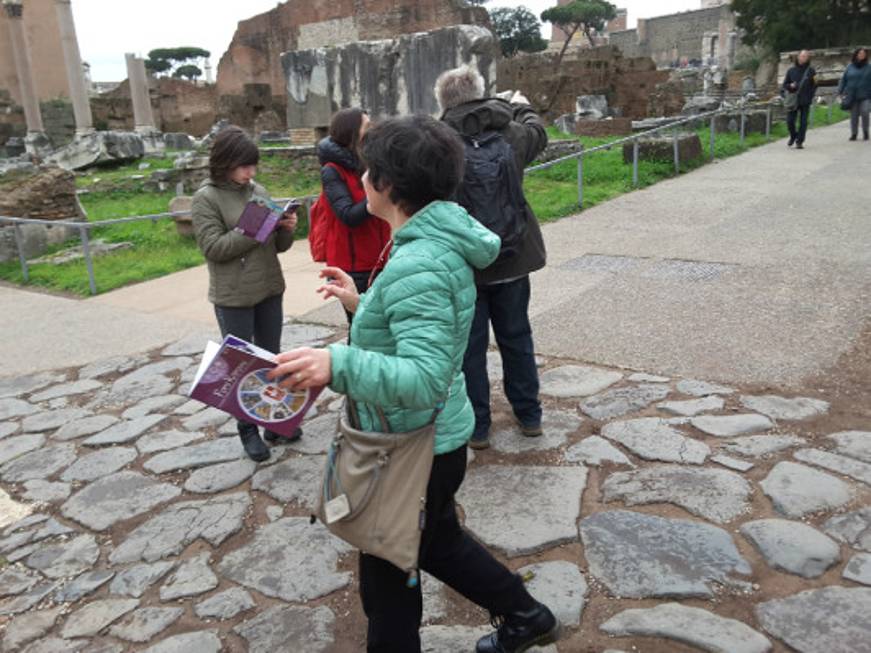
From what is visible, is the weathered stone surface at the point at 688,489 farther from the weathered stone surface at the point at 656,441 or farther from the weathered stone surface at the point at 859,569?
the weathered stone surface at the point at 859,569

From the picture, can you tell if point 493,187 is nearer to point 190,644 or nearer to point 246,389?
point 246,389

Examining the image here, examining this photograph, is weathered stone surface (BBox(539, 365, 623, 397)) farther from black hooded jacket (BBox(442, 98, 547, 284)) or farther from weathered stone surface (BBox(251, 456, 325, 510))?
weathered stone surface (BBox(251, 456, 325, 510))

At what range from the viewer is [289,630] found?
2773 millimetres

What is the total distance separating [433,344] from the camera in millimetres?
1878

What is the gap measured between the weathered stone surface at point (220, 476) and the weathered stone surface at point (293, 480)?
0.09 metres

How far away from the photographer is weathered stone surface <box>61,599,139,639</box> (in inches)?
114

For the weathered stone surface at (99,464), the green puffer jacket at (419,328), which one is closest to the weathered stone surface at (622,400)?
the green puffer jacket at (419,328)

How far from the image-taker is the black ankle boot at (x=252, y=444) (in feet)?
13.6

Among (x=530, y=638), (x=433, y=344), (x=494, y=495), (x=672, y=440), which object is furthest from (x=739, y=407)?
(x=433, y=344)

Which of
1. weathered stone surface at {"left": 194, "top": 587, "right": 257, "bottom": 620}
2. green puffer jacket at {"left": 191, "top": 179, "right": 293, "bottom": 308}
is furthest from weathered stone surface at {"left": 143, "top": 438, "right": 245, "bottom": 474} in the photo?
weathered stone surface at {"left": 194, "top": 587, "right": 257, "bottom": 620}

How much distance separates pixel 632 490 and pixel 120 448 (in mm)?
2954

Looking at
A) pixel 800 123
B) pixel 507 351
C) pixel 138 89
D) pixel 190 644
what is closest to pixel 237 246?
pixel 507 351

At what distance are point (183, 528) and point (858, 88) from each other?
563 inches

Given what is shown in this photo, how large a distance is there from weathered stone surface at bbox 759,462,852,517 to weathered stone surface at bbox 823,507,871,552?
9cm
